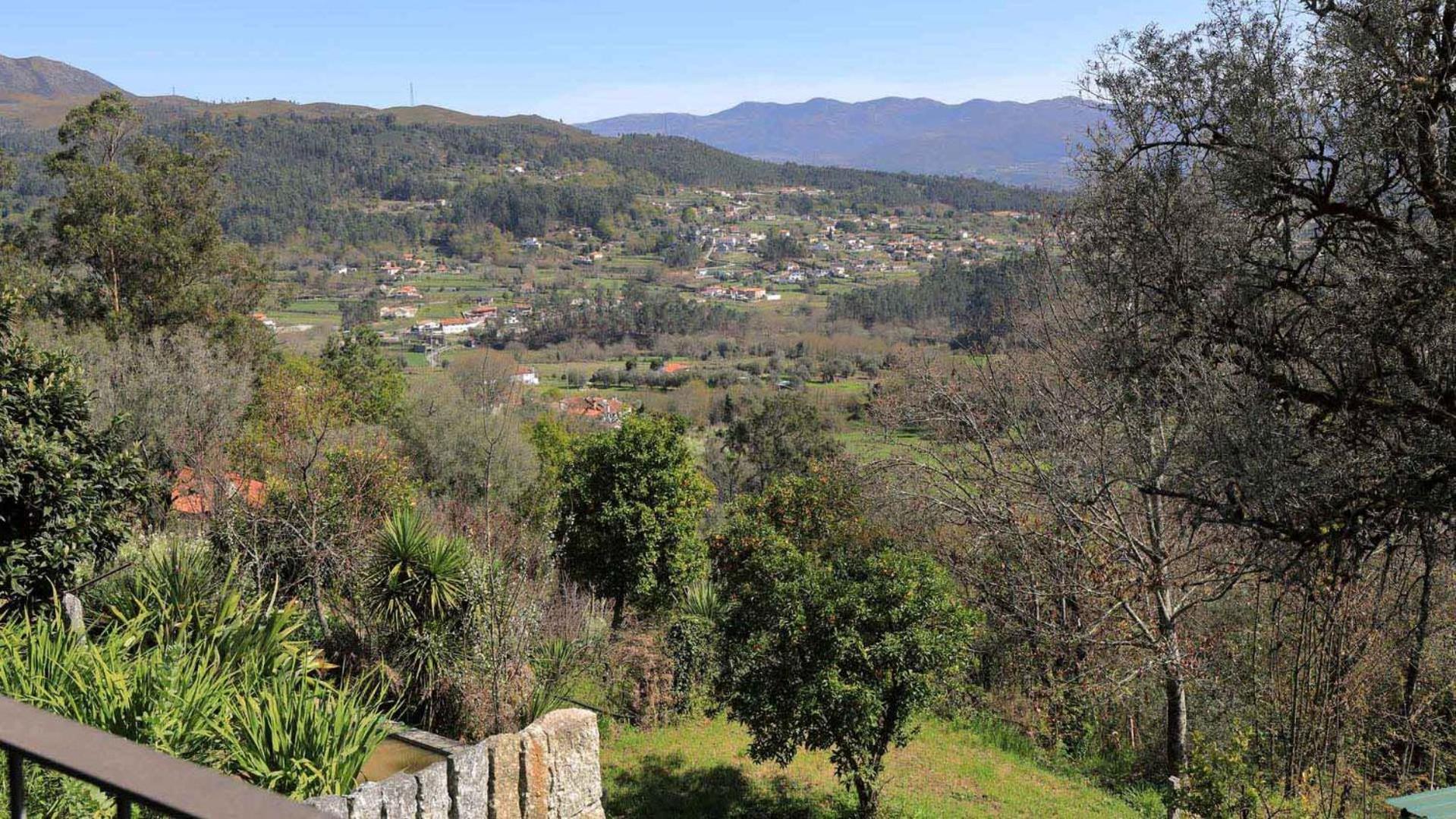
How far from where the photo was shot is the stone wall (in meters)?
5.48

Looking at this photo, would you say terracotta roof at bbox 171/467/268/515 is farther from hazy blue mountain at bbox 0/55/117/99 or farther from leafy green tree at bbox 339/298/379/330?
hazy blue mountain at bbox 0/55/117/99

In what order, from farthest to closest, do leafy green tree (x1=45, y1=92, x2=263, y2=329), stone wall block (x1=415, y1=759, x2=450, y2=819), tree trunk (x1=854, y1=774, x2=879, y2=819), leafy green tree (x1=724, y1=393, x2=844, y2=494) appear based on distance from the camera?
leafy green tree (x1=724, y1=393, x2=844, y2=494), leafy green tree (x1=45, y1=92, x2=263, y2=329), tree trunk (x1=854, y1=774, x2=879, y2=819), stone wall block (x1=415, y1=759, x2=450, y2=819)

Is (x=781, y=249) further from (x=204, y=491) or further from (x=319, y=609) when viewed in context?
(x=319, y=609)

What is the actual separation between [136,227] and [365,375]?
9448 millimetres

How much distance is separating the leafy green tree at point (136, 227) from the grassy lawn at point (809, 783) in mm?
16912

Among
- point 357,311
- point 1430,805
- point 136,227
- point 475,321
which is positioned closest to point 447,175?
point 475,321

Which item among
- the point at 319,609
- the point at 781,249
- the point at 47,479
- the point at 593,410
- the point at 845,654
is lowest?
the point at 593,410

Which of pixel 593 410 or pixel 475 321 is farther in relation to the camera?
pixel 475 321

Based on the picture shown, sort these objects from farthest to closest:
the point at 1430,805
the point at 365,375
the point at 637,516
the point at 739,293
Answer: the point at 739,293
the point at 365,375
the point at 637,516
the point at 1430,805

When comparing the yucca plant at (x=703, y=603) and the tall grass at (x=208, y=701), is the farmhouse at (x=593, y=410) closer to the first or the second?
the yucca plant at (x=703, y=603)

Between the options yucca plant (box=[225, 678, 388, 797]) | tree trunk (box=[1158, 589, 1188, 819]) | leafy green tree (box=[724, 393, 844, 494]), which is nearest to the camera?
yucca plant (box=[225, 678, 388, 797])

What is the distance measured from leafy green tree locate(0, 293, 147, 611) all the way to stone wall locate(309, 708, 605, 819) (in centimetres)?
359

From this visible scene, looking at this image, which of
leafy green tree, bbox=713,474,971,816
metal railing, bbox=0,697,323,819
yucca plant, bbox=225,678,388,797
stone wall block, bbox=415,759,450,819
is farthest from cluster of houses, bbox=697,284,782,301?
metal railing, bbox=0,697,323,819

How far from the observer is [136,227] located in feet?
66.2
